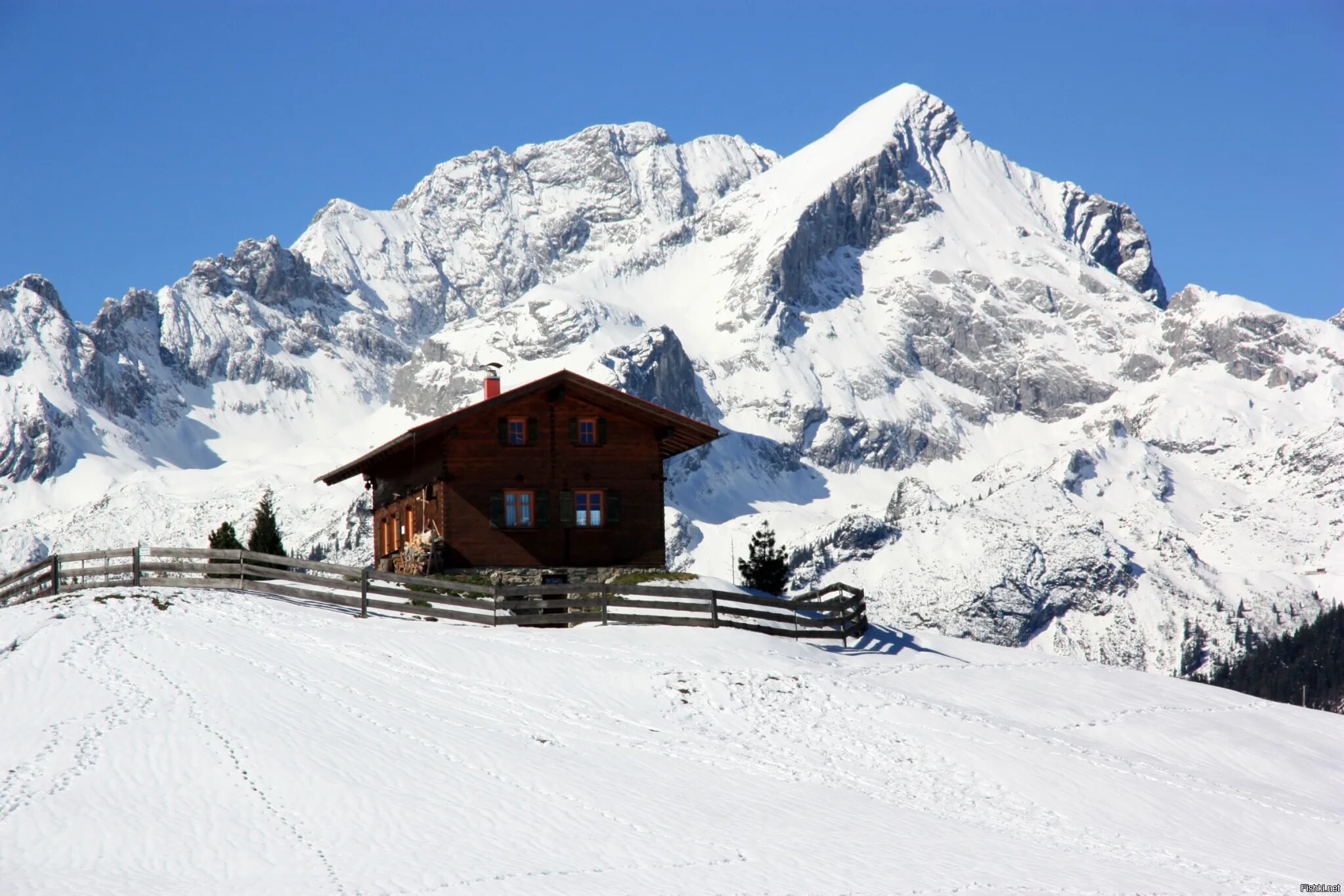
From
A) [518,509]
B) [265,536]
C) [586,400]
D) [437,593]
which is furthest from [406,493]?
[265,536]

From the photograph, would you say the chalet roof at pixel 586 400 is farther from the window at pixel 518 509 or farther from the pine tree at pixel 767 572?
the pine tree at pixel 767 572

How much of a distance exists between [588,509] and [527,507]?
79.8 inches

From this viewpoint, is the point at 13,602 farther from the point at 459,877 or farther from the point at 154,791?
the point at 459,877

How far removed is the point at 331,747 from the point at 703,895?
913cm

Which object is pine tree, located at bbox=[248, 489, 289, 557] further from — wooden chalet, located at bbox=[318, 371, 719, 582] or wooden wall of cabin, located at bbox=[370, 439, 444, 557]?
wooden chalet, located at bbox=[318, 371, 719, 582]

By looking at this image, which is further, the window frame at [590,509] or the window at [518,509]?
the window frame at [590,509]

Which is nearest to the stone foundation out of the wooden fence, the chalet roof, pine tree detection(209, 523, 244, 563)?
the chalet roof

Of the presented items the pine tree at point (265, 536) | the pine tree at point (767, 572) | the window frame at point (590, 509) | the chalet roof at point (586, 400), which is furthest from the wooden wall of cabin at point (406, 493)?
the pine tree at point (767, 572)

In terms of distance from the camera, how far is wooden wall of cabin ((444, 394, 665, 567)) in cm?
4803

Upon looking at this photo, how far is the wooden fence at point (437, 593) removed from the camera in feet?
127

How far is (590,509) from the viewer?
1922 inches

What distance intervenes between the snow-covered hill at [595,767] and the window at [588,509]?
10.4 metres

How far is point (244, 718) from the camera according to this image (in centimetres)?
2772

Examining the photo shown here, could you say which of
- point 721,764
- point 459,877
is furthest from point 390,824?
point 721,764
